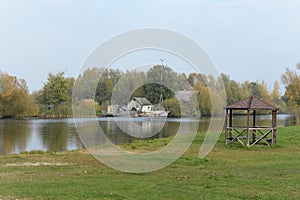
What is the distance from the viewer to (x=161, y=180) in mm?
10109

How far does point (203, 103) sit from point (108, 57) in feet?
97.3

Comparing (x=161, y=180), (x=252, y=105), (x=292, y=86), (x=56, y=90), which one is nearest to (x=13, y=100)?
(x=56, y=90)

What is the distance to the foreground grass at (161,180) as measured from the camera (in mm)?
8352

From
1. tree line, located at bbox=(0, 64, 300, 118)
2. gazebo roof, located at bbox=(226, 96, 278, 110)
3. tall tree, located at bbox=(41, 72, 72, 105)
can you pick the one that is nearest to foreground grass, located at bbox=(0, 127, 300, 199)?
gazebo roof, located at bbox=(226, 96, 278, 110)

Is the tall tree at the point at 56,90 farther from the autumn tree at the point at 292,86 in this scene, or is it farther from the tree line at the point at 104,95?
the autumn tree at the point at 292,86

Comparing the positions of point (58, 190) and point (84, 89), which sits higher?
point (84, 89)

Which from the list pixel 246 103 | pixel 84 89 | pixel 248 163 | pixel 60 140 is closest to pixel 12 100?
pixel 60 140

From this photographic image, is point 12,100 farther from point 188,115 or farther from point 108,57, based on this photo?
point 108,57

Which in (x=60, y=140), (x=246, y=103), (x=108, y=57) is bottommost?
(x=60, y=140)

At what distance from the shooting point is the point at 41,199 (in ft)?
25.7

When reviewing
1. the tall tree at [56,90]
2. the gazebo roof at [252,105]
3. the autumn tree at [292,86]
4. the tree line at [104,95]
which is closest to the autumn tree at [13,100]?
the tree line at [104,95]

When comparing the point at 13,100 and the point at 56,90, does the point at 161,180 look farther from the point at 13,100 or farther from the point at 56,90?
the point at 56,90

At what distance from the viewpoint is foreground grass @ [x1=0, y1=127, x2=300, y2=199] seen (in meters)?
8.35

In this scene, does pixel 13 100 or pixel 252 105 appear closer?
pixel 252 105
